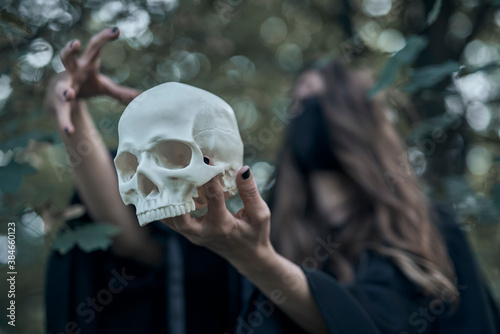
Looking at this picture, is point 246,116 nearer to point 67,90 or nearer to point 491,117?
point 491,117

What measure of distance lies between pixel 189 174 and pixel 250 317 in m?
0.70

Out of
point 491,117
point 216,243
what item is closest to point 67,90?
point 216,243

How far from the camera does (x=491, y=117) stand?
2.80m

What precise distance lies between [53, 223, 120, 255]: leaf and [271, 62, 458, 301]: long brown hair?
1315 millimetres

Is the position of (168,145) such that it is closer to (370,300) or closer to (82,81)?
(82,81)

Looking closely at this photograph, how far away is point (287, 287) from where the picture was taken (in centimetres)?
148

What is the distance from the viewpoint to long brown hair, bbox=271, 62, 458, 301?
2.37 meters

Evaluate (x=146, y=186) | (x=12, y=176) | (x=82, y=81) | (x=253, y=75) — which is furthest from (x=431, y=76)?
(x=253, y=75)

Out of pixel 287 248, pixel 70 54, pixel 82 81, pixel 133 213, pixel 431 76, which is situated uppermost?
pixel 431 76

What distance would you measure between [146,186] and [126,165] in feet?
0.33

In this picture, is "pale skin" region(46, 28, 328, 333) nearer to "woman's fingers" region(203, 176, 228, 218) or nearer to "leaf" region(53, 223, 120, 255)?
"woman's fingers" region(203, 176, 228, 218)

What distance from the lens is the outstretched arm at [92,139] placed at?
1.47 meters

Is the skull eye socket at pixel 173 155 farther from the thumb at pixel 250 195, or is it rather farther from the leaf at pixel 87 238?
the leaf at pixel 87 238

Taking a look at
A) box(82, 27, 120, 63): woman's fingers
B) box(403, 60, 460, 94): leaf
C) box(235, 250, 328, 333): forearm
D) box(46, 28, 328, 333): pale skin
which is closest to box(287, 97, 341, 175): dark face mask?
box(403, 60, 460, 94): leaf
